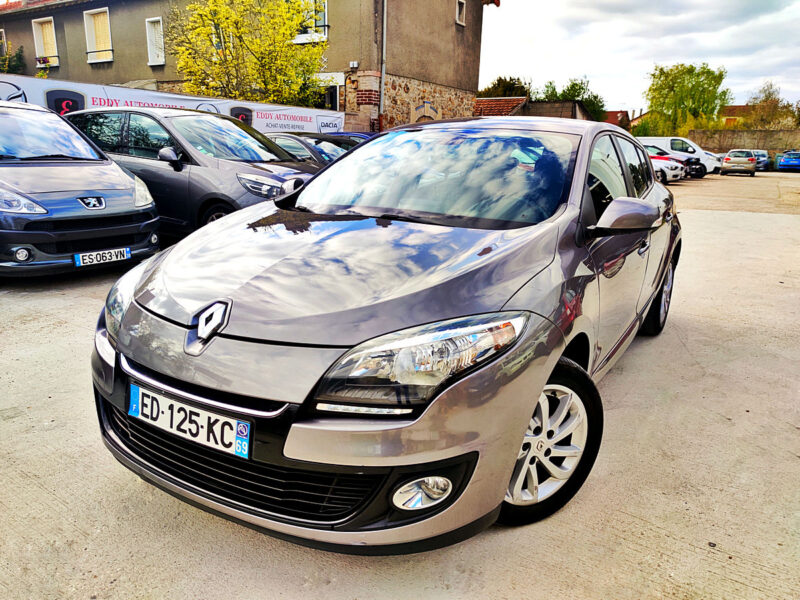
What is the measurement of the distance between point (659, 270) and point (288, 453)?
290 centimetres

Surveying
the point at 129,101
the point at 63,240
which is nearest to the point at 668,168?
the point at 129,101

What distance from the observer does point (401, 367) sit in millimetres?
1586

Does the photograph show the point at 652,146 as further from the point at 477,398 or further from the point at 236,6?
the point at 477,398

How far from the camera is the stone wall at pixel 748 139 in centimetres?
3991

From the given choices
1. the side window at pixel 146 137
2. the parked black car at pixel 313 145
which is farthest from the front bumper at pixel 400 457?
the parked black car at pixel 313 145

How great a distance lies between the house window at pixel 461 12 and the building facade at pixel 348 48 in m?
0.03

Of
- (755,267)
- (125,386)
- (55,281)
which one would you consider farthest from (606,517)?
(755,267)

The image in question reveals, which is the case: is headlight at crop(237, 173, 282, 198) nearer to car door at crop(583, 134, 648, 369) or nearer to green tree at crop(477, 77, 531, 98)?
car door at crop(583, 134, 648, 369)

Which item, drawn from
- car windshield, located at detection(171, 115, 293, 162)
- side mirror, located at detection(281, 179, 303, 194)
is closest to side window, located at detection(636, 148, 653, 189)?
side mirror, located at detection(281, 179, 303, 194)

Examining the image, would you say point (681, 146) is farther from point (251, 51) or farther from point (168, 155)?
point (168, 155)

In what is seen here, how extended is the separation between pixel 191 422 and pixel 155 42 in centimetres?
2215

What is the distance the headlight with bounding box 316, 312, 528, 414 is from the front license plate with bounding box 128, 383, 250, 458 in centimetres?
26

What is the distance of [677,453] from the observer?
102 inches

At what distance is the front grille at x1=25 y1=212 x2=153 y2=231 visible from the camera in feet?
15.2
